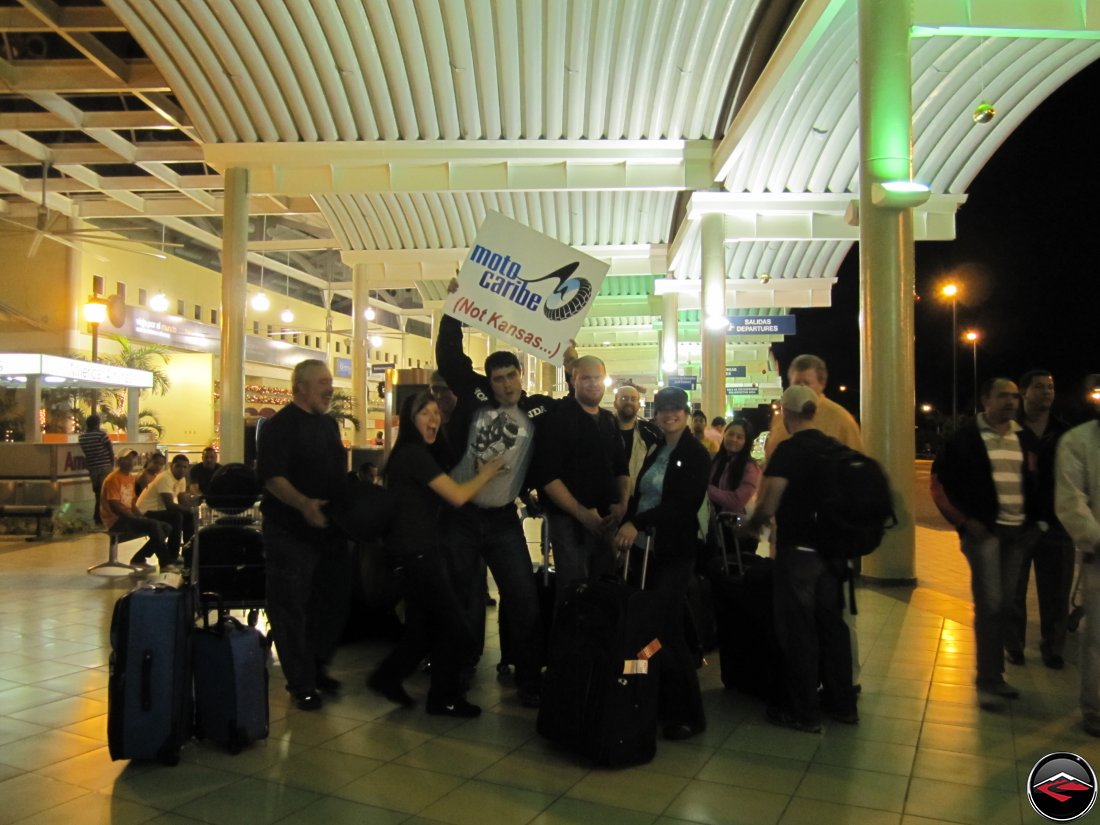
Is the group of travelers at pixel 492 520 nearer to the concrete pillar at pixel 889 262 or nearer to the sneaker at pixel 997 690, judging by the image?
the sneaker at pixel 997 690

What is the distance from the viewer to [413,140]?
1451 cm

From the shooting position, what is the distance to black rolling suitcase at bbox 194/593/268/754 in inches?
158

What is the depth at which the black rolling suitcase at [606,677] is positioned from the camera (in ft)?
12.6

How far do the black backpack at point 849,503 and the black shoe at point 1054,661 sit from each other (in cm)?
222

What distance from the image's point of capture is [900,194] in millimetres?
8273

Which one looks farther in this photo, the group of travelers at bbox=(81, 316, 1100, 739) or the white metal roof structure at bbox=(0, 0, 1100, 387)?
the white metal roof structure at bbox=(0, 0, 1100, 387)

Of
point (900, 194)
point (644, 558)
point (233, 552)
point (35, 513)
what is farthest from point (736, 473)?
point (35, 513)

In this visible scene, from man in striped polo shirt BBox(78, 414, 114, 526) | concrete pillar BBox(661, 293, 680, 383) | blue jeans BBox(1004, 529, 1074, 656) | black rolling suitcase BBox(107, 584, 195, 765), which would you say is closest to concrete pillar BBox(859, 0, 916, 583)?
blue jeans BBox(1004, 529, 1074, 656)

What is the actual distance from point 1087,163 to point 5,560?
3584 centimetres

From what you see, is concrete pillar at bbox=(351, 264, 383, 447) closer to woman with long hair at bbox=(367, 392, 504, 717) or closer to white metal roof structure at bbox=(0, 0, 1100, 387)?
white metal roof structure at bbox=(0, 0, 1100, 387)

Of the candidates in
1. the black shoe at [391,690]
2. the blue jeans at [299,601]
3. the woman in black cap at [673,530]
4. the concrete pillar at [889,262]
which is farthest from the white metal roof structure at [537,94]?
Answer: the black shoe at [391,690]

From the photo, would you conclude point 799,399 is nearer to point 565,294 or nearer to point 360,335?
point 565,294

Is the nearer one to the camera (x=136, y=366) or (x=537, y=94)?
(x=537, y=94)

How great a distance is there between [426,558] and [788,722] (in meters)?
2.01
